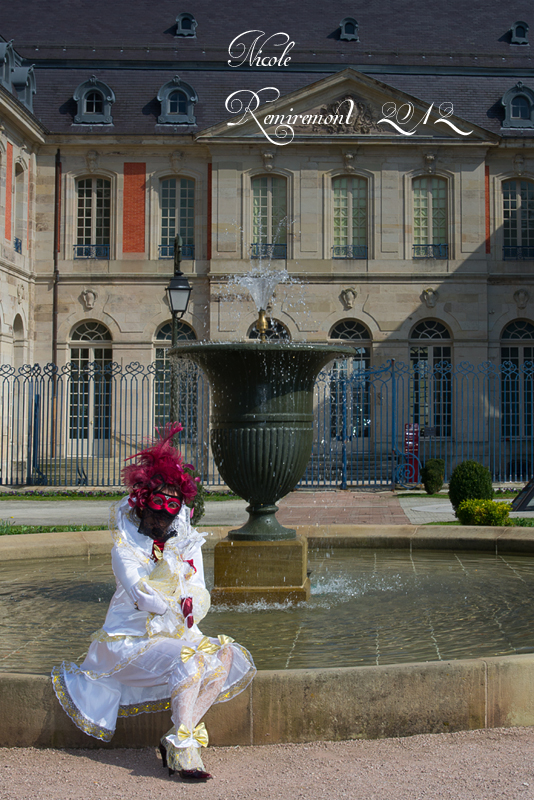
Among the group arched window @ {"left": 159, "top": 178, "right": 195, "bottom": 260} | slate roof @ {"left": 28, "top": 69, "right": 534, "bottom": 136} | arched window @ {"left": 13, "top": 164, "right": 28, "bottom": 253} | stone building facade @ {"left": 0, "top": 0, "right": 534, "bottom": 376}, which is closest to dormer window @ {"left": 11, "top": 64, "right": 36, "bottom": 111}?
stone building facade @ {"left": 0, "top": 0, "right": 534, "bottom": 376}

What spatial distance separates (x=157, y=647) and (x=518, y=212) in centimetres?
2314

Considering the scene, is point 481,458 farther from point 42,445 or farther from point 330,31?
point 330,31

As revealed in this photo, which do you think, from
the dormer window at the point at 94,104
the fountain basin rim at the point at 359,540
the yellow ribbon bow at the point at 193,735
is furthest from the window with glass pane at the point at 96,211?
the yellow ribbon bow at the point at 193,735

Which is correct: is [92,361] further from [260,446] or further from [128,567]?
[128,567]

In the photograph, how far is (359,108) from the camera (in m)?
23.9

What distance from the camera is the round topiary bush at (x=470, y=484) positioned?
1144cm

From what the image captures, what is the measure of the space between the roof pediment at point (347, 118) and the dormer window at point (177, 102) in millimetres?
1170

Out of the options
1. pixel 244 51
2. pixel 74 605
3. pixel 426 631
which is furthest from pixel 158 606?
pixel 244 51

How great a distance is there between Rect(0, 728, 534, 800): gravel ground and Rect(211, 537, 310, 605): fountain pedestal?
2549mm

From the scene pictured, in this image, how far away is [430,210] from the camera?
24344mm

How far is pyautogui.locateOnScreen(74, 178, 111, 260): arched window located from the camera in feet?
79.8

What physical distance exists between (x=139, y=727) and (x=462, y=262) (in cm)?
2183

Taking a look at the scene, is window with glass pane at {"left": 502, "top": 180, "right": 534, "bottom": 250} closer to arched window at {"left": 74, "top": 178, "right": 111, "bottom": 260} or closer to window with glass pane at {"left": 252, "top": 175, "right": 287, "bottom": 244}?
window with glass pane at {"left": 252, "top": 175, "right": 287, "bottom": 244}

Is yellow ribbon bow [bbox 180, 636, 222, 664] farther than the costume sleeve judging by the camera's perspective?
No
